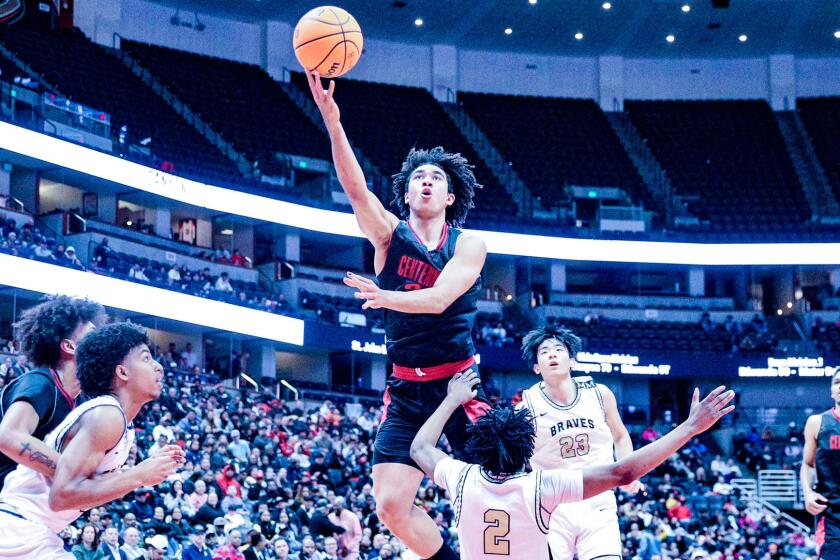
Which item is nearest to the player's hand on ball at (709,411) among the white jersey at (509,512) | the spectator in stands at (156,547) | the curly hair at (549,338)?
the white jersey at (509,512)

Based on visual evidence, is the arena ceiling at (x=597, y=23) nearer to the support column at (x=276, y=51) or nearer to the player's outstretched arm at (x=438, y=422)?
the support column at (x=276, y=51)

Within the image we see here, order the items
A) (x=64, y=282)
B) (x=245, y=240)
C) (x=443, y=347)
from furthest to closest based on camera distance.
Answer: (x=245, y=240)
(x=64, y=282)
(x=443, y=347)

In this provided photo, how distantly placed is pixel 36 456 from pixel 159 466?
2.09 feet

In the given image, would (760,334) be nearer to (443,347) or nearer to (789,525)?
(789,525)

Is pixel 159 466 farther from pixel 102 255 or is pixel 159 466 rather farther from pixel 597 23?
pixel 597 23

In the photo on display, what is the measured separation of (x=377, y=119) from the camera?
43.2 meters

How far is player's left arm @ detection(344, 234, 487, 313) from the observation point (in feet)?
21.5

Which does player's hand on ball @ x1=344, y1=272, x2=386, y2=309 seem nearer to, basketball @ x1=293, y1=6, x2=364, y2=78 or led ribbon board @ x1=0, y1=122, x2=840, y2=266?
basketball @ x1=293, y1=6, x2=364, y2=78

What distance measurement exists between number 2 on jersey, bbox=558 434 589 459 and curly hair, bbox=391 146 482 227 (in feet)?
6.61

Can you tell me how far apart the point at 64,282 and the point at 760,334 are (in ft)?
80.5

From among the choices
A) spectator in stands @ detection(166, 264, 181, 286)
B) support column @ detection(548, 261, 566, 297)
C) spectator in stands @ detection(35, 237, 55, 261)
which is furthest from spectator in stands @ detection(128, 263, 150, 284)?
support column @ detection(548, 261, 566, 297)

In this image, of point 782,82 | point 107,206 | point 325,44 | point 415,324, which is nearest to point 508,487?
point 415,324

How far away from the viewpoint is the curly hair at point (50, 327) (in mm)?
6523

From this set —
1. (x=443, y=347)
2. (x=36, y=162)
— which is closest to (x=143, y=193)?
(x=36, y=162)
